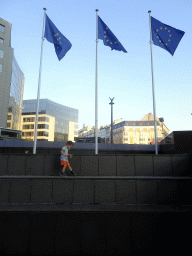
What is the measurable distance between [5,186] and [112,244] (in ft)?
14.9

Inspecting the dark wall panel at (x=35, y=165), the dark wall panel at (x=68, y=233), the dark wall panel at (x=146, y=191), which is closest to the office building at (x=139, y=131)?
the dark wall panel at (x=35, y=165)

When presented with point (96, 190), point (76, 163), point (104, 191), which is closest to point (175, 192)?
point (104, 191)

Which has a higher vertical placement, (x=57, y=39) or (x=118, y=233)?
(x=57, y=39)

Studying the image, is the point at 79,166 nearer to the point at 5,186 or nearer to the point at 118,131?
the point at 5,186

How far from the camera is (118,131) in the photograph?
12319 centimetres

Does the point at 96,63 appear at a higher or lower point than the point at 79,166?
higher

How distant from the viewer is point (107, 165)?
8.73m

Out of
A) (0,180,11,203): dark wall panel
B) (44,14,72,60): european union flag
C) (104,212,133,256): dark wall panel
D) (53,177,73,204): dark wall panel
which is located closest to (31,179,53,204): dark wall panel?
(53,177,73,204): dark wall panel

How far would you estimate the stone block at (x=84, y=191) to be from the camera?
715 cm

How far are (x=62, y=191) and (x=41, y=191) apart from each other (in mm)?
769

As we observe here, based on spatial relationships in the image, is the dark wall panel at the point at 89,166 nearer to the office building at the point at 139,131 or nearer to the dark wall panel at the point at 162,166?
the dark wall panel at the point at 162,166

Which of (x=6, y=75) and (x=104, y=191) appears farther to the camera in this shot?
(x=6, y=75)

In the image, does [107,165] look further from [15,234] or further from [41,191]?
[15,234]

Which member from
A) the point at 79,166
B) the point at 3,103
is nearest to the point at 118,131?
the point at 3,103
